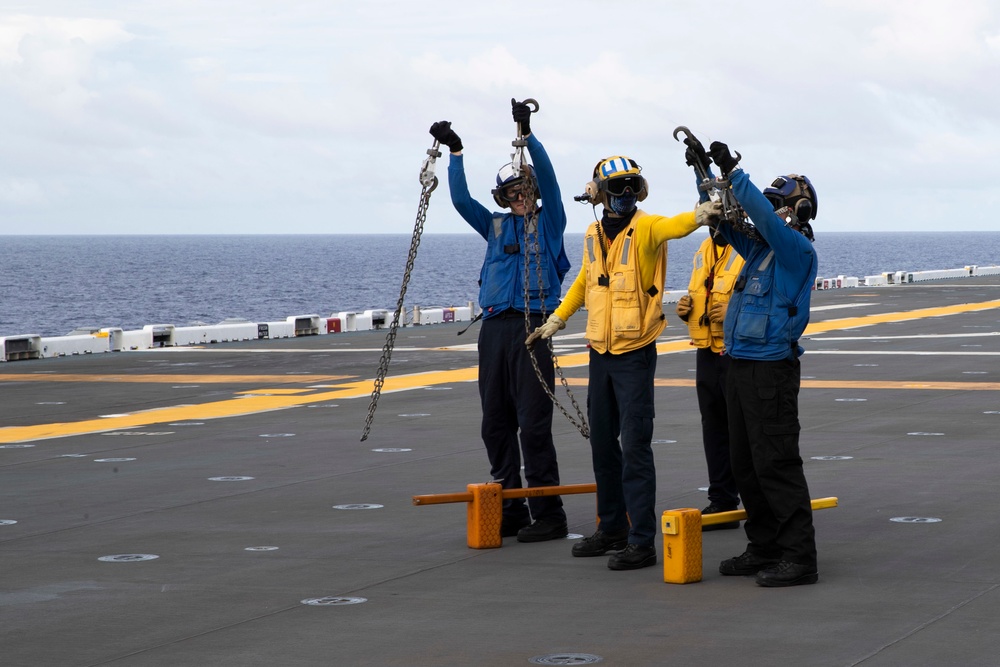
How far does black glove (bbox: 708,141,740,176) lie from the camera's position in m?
7.06

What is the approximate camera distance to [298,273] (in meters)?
146

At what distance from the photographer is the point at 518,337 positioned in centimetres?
856

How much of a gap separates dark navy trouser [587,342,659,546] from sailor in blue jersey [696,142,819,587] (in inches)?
18.6

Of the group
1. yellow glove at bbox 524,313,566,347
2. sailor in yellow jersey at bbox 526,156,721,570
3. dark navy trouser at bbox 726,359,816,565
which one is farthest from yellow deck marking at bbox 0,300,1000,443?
dark navy trouser at bbox 726,359,816,565

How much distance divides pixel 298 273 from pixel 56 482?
5358 inches

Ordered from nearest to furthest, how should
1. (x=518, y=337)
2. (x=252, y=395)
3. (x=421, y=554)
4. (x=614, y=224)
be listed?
(x=614, y=224) → (x=421, y=554) → (x=518, y=337) → (x=252, y=395)

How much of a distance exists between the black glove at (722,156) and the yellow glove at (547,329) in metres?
1.49

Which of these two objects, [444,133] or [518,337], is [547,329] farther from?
[444,133]

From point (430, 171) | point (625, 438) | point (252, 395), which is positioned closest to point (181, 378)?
point (252, 395)

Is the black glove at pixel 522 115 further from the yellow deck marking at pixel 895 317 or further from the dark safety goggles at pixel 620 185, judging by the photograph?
the yellow deck marking at pixel 895 317

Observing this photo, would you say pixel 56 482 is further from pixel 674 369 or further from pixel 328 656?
pixel 674 369

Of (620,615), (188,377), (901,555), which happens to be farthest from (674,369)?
(620,615)

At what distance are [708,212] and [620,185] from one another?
0.67m

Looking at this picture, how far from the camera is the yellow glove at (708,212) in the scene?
731 centimetres
